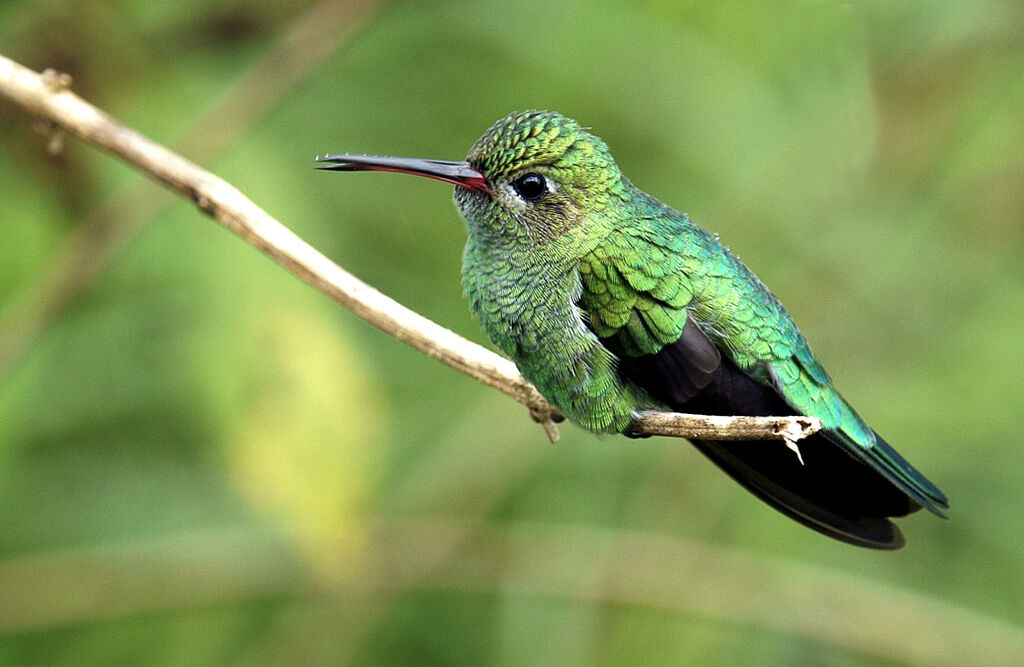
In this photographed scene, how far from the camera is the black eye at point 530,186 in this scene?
2.82 metres

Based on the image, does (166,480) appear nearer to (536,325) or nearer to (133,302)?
(133,302)

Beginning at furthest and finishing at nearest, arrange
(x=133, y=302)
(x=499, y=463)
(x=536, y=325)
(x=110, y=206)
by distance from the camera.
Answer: (x=499, y=463), (x=133, y=302), (x=110, y=206), (x=536, y=325)

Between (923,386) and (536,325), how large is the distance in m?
2.37

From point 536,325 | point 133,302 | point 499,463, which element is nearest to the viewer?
point 536,325

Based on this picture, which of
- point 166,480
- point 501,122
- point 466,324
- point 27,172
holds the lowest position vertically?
point 166,480

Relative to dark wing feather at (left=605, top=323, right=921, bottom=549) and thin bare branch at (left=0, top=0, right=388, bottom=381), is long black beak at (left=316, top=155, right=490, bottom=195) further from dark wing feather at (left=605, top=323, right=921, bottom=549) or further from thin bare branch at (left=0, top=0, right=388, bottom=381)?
thin bare branch at (left=0, top=0, right=388, bottom=381)

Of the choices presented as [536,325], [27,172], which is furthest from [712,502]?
[27,172]

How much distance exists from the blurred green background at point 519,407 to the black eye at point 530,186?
110cm

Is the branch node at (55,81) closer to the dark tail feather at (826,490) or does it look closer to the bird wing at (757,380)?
the bird wing at (757,380)

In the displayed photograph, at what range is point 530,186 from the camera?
2830 millimetres

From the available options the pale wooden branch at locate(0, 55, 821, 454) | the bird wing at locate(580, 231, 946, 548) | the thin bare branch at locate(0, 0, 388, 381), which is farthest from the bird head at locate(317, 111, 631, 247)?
the thin bare branch at locate(0, 0, 388, 381)

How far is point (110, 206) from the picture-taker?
3500 mm

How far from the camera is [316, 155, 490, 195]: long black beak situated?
2420 millimetres

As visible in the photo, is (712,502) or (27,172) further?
(712,502)
